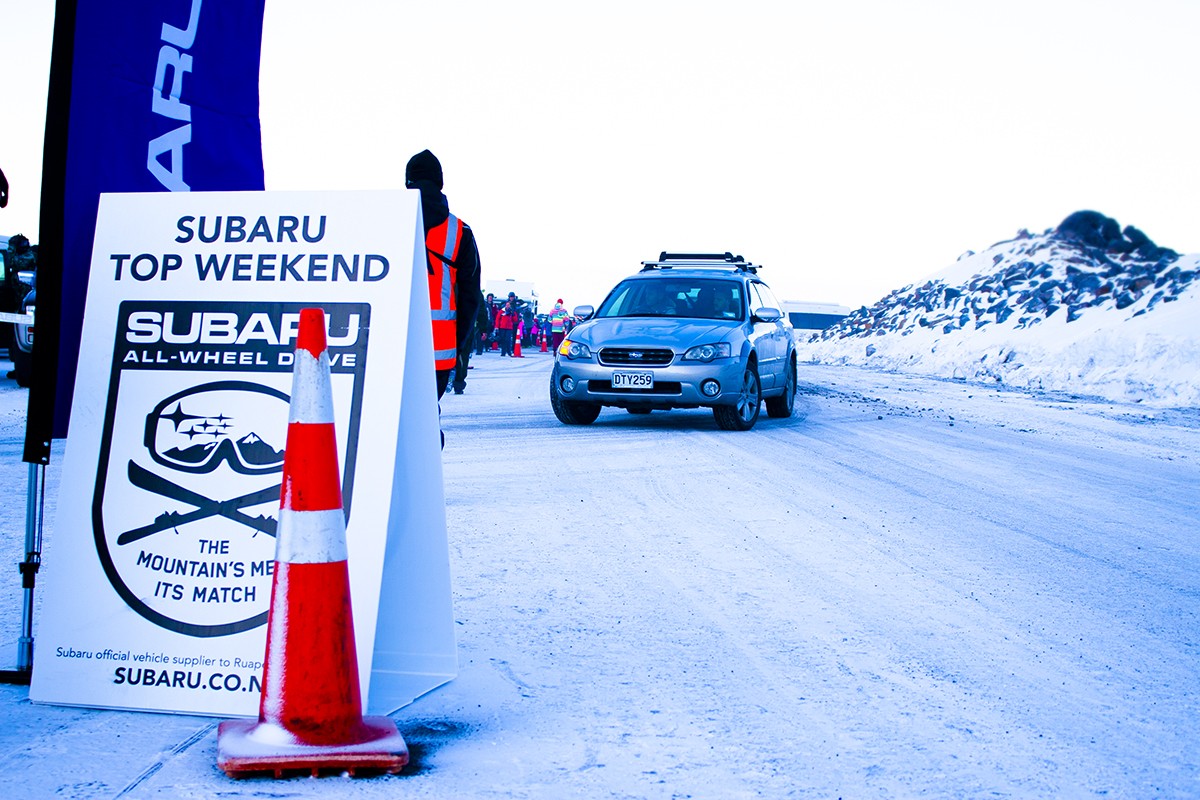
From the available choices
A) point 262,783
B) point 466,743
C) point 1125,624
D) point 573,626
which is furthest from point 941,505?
point 262,783

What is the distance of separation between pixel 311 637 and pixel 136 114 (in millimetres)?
1939

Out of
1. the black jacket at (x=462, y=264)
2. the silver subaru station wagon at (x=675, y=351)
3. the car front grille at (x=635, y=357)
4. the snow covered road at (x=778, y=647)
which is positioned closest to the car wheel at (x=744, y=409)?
the silver subaru station wagon at (x=675, y=351)

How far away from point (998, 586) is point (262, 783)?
3.49m

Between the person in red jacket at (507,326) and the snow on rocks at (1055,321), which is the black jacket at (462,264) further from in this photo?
the person in red jacket at (507,326)

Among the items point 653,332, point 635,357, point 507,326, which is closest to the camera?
point 635,357

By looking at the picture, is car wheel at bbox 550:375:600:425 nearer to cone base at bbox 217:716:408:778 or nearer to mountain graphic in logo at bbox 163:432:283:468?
mountain graphic in logo at bbox 163:432:283:468

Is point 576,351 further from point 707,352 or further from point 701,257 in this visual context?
point 701,257

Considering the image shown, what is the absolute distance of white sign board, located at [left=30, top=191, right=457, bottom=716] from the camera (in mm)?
3385

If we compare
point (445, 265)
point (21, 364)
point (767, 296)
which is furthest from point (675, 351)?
point (21, 364)

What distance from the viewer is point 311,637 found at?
296cm

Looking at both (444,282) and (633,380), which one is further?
(633,380)

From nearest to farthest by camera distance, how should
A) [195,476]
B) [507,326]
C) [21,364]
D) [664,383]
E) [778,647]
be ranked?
[195,476] < [778,647] < [664,383] < [21,364] < [507,326]

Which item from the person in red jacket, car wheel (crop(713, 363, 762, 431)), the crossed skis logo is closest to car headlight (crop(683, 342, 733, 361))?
→ car wheel (crop(713, 363, 762, 431))

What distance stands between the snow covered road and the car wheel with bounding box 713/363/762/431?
2.69 m
